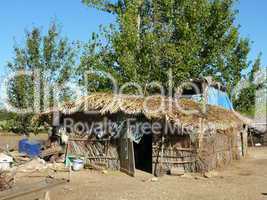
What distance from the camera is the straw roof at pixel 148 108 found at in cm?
1612

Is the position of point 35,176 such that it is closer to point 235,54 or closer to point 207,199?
point 207,199

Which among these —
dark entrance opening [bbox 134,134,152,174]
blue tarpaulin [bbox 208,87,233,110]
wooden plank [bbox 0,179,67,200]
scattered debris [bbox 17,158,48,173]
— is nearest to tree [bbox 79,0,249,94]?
blue tarpaulin [bbox 208,87,233,110]

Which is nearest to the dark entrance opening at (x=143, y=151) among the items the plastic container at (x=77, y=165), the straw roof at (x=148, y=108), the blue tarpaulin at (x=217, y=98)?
the straw roof at (x=148, y=108)

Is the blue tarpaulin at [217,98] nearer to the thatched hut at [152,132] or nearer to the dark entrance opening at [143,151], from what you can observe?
the thatched hut at [152,132]

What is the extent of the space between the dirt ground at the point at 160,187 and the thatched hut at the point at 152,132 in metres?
0.73

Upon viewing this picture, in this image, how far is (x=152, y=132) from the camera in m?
16.7

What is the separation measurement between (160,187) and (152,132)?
11.2 ft

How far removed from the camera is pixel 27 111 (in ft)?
75.0

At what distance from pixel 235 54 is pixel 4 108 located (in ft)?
57.3

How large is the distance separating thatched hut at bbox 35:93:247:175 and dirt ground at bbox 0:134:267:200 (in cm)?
73

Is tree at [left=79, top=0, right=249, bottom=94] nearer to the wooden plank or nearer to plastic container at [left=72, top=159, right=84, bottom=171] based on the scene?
plastic container at [left=72, top=159, right=84, bottom=171]

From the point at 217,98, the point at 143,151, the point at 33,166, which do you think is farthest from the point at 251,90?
the point at 33,166

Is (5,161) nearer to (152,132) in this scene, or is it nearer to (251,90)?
(152,132)

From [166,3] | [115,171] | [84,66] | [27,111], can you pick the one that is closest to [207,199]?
[115,171]
